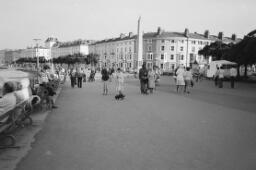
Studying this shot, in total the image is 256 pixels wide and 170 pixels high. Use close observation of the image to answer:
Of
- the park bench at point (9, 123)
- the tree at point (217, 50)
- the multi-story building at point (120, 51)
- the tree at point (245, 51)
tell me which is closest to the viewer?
the park bench at point (9, 123)

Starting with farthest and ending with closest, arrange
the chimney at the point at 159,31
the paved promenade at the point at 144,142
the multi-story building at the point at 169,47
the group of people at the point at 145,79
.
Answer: the chimney at the point at 159,31, the multi-story building at the point at 169,47, the group of people at the point at 145,79, the paved promenade at the point at 144,142

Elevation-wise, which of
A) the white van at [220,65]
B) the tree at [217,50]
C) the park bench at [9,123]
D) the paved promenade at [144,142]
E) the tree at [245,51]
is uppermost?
Answer: the tree at [217,50]

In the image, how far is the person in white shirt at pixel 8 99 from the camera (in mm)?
5906

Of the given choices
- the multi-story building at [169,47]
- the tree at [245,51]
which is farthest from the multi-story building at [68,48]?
the tree at [245,51]

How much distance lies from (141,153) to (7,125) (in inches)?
101

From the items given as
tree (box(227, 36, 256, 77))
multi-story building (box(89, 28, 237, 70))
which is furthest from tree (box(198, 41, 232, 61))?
multi-story building (box(89, 28, 237, 70))

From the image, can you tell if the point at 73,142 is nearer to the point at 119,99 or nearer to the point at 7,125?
the point at 7,125

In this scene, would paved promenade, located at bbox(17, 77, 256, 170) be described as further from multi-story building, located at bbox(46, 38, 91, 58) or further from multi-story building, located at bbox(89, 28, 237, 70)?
multi-story building, located at bbox(46, 38, 91, 58)

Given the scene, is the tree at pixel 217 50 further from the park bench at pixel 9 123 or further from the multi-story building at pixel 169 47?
the park bench at pixel 9 123

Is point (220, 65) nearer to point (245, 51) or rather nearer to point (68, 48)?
point (245, 51)

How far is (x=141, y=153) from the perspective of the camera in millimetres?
5207

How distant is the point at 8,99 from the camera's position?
6.02m

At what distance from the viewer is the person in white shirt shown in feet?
19.4

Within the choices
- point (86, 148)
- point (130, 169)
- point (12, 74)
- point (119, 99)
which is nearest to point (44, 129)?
point (86, 148)
